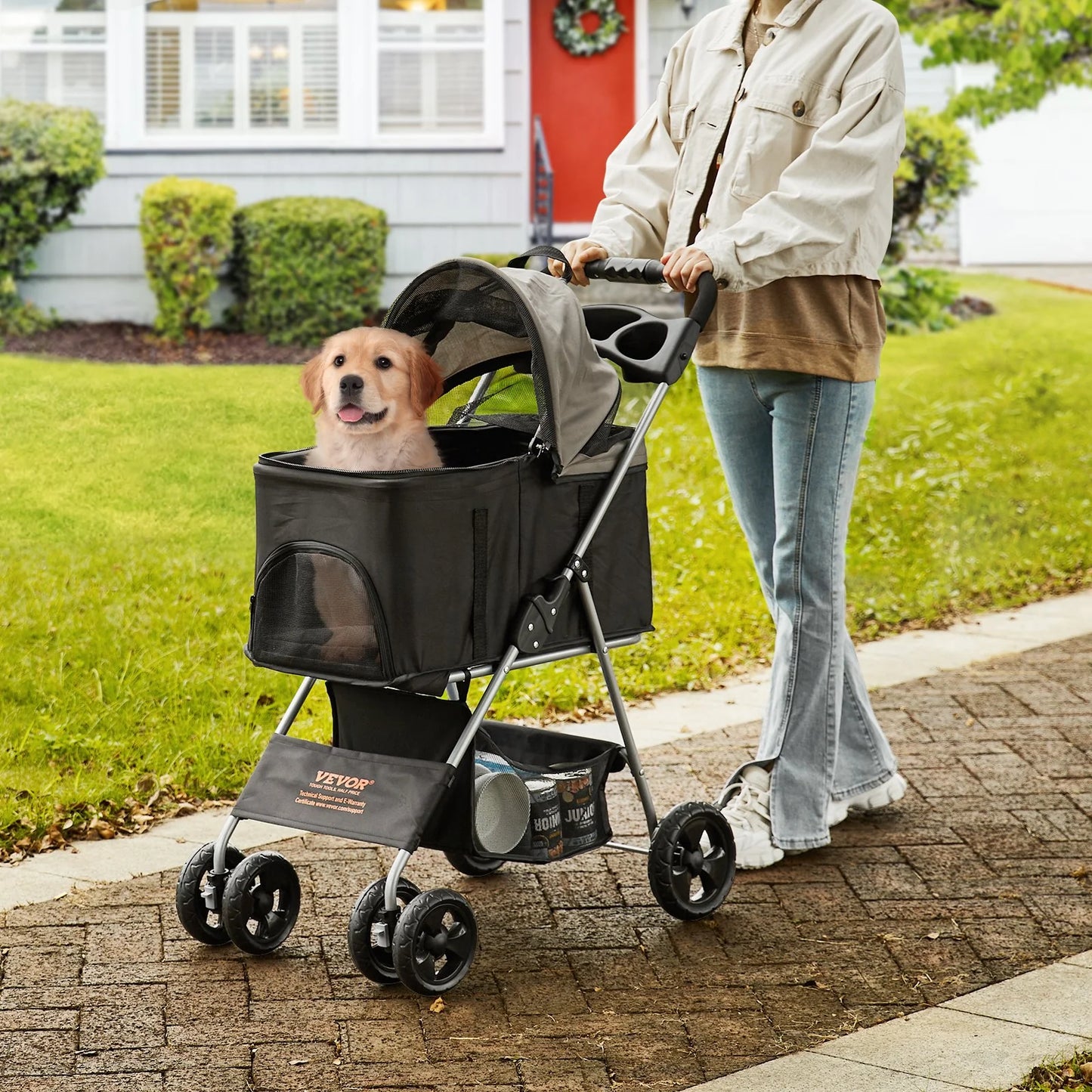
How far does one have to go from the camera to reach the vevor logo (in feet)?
10.4

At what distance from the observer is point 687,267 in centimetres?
330

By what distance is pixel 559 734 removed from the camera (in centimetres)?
366

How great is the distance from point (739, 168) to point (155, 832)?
7.43 ft

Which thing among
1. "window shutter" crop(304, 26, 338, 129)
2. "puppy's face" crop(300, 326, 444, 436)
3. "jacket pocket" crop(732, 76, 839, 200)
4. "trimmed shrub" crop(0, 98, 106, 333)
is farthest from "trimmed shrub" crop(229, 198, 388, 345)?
"puppy's face" crop(300, 326, 444, 436)

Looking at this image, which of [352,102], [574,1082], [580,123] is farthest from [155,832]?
[580,123]

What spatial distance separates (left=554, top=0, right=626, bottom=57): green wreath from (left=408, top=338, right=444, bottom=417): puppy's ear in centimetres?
820

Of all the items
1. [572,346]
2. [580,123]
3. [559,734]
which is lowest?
[559,734]

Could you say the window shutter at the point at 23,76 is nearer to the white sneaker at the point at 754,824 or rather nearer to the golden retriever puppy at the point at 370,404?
→ the golden retriever puppy at the point at 370,404

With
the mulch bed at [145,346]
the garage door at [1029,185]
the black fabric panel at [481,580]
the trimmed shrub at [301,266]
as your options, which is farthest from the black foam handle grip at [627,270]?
the garage door at [1029,185]

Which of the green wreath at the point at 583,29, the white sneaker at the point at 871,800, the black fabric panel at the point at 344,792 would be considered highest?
the green wreath at the point at 583,29

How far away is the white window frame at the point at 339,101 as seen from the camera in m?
9.60

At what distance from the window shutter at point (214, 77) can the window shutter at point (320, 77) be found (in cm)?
46

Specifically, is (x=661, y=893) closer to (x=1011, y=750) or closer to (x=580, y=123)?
(x=1011, y=750)

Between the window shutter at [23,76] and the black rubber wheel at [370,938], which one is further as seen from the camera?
the window shutter at [23,76]
